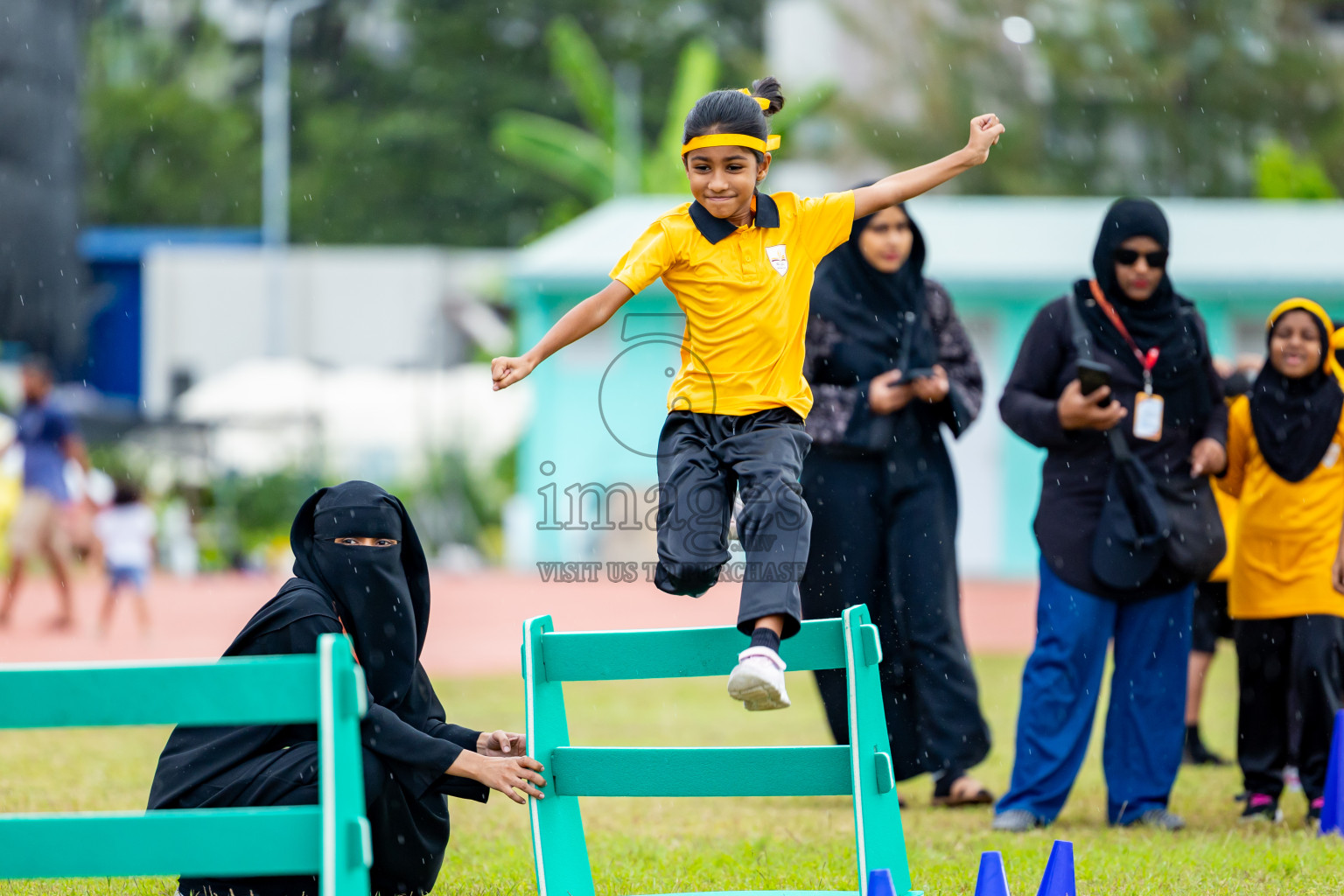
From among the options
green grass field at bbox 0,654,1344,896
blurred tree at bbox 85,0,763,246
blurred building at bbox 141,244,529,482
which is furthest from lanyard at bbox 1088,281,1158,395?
blurred tree at bbox 85,0,763,246

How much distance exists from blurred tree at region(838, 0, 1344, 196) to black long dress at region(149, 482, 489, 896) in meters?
27.8

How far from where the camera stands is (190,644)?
1332 cm

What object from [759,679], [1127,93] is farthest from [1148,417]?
[1127,93]

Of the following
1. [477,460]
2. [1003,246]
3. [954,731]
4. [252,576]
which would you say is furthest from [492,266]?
[954,731]

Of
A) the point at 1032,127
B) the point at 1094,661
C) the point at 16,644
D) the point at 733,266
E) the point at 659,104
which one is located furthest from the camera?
the point at 659,104

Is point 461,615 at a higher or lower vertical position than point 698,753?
lower

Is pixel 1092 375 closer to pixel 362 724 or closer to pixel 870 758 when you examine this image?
pixel 870 758

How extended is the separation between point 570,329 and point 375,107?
1536 inches

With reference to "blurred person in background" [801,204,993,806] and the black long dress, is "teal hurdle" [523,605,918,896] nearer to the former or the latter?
the black long dress

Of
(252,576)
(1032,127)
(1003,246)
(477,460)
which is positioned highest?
(1032,127)

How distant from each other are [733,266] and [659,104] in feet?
117

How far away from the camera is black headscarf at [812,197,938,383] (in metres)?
6.45

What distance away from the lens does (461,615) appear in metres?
16.1

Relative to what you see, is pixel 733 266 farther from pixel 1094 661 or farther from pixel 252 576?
pixel 252 576
